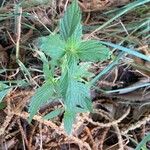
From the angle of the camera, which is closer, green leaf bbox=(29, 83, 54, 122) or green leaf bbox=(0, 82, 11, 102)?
green leaf bbox=(29, 83, 54, 122)

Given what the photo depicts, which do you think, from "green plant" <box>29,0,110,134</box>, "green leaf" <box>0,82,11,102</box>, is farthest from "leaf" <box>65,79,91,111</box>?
"green leaf" <box>0,82,11,102</box>

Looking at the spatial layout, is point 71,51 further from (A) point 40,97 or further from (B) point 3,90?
(B) point 3,90

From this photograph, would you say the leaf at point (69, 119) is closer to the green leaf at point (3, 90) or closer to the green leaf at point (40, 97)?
the green leaf at point (40, 97)

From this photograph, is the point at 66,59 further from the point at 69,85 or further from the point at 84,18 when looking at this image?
the point at 84,18

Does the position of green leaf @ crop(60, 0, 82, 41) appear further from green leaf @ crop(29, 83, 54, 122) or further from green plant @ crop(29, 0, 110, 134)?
green leaf @ crop(29, 83, 54, 122)

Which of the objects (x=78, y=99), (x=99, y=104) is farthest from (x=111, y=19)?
(x=78, y=99)

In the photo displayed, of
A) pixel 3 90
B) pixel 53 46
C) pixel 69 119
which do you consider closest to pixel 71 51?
pixel 53 46
